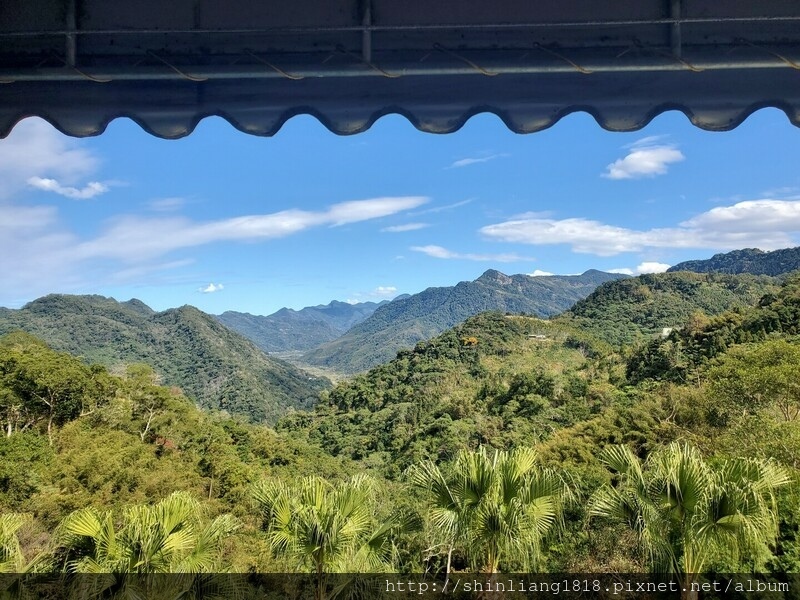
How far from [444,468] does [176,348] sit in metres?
65.9

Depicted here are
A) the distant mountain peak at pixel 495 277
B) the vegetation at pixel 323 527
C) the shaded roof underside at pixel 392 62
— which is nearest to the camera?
the shaded roof underside at pixel 392 62

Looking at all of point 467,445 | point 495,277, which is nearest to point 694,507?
point 467,445

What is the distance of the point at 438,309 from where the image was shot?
14912cm

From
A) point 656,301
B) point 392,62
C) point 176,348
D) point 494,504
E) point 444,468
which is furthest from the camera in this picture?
point 176,348

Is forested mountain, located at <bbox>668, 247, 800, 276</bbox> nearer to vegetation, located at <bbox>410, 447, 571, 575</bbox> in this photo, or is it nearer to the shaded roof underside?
vegetation, located at <bbox>410, 447, 571, 575</bbox>

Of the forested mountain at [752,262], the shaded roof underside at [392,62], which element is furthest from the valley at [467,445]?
the forested mountain at [752,262]

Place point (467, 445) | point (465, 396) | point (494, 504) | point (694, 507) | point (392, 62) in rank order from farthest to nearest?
point (465, 396) < point (467, 445) < point (494, 504) < point (694, 507) < point (392, 62)

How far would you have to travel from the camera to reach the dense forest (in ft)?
12.5

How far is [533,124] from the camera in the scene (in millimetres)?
→ 1275

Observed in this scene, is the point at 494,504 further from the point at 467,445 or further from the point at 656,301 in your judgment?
the point at 656,301

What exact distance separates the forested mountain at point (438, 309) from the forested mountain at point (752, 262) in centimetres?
4882

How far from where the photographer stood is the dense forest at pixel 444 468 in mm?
3801

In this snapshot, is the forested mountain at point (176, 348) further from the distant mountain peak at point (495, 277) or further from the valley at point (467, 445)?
the distant mountain peak at point (495, 277)

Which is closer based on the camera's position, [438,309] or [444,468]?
[444,468]
